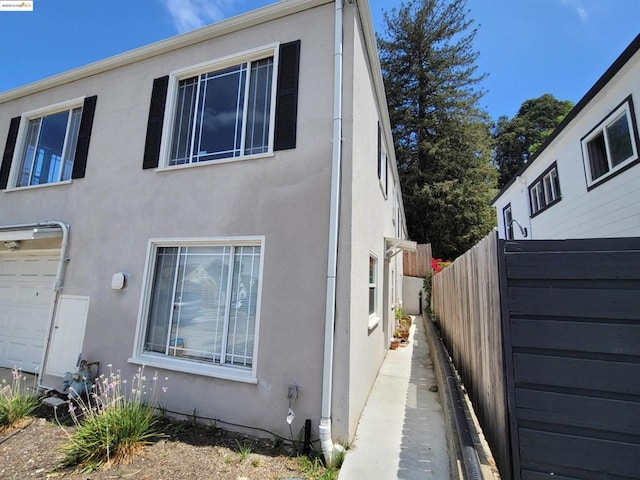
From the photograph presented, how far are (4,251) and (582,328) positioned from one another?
10790 mm

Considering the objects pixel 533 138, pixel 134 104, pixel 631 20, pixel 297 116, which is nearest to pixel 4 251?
pixel 134 104

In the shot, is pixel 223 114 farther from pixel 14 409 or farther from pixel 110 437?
pixel 14 409

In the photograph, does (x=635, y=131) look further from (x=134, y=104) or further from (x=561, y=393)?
(x=134, y=104)

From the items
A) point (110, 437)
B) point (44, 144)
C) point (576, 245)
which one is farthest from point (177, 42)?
point (576, 245)

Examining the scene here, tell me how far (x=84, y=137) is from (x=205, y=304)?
15.6 ft

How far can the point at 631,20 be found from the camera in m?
7.89

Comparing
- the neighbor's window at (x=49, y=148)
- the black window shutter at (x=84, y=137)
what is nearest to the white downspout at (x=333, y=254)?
the black window shutter at (x=84, y=137)

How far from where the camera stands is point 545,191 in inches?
405

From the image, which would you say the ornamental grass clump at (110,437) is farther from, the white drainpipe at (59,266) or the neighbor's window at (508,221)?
the neighbor's window at (508,221)

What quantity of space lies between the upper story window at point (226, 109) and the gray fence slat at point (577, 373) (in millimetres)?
3966

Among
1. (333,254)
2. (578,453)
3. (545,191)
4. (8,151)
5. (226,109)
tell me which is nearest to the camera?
(578,453)

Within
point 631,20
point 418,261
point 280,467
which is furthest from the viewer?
point 418,261

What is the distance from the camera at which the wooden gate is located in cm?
218

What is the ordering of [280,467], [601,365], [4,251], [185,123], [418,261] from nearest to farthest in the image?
1. [601,365]
2. [280,467]
3. [185,123]
4. [4,251]
5. [418,261]
